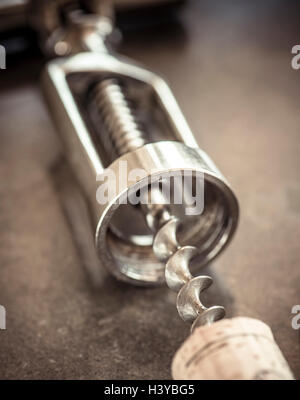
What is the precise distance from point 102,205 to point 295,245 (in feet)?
0.73

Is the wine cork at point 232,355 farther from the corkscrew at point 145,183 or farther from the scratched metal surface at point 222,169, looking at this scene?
the scratched metal surface at point 222,169

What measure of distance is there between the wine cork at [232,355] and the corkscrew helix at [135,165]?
0.05m

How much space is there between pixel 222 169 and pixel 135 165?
0.20m

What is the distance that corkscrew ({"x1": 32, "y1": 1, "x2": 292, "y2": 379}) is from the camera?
0.38 meters

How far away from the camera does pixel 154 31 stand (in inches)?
33.8

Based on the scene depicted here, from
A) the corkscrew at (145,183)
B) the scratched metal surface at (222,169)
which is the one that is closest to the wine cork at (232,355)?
the corkscrew at (145,183)

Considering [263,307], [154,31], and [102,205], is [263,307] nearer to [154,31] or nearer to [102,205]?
[102,205]

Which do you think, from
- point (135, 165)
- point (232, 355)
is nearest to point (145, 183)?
point (135, 165)

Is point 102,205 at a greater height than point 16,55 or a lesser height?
lesser

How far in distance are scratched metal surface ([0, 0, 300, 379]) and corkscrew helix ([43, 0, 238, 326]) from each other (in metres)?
0.04

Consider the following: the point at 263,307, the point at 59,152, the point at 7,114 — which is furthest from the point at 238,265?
the point at 7,114

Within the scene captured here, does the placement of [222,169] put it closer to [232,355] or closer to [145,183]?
[145,183]

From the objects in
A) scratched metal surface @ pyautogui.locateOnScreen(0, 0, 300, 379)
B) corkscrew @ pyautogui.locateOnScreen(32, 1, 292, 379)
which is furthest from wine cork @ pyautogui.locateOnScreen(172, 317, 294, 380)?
scratched metal surface @ pyautogui.locateOnScreen(0, 0, 300, 379)
